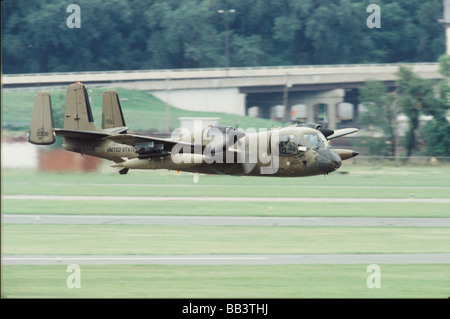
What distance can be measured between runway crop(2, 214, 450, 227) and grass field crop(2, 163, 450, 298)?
1.16 m

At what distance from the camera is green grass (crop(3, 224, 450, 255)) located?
85.1 feet

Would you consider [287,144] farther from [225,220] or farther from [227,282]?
[227,282]

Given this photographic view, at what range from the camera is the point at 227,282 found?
67.7 ft

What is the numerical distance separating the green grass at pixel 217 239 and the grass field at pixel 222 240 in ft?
0.13

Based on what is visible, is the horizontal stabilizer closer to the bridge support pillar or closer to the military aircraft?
the military aircraft

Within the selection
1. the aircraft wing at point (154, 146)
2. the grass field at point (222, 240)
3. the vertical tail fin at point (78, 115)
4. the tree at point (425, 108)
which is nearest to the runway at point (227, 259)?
the grass field at point (222, 240)

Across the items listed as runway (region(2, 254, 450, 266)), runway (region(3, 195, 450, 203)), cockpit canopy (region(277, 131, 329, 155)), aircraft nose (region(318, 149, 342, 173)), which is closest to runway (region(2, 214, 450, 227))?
aircraft nose (region(318, 149, 342, 173))

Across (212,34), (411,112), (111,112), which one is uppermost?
(212,34)

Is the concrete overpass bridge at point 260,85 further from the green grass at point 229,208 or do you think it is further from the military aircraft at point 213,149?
the military aircraft at point 213,149

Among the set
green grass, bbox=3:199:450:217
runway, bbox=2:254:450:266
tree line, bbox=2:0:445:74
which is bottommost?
runway, bbox=2:254:450:266

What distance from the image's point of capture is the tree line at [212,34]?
70.8 metres

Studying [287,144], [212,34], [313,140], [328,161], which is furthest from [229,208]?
[212,34]

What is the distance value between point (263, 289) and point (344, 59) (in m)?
73.9

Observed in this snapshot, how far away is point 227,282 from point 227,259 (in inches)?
134
